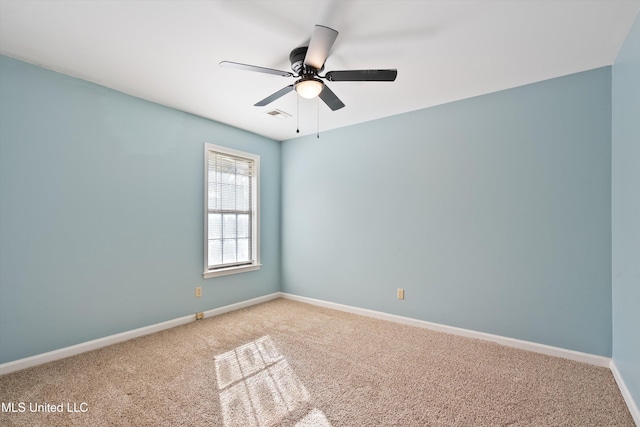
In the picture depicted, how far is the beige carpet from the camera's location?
5.95 ft

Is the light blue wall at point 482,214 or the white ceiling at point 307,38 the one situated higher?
the white ceiling at point 307,38

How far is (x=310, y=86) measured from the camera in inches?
87.6

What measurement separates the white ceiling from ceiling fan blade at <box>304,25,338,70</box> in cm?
20

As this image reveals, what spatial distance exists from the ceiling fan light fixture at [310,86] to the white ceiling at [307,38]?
0.31 m

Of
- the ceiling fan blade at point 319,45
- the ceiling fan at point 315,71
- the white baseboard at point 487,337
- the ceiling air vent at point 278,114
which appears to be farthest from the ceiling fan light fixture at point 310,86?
the white baseboard at point 487,337

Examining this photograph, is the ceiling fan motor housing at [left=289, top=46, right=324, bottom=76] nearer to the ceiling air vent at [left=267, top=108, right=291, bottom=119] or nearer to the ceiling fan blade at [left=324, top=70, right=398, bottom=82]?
the ceiling fan blade at [left=324, top=70, right=398, bottom=82]

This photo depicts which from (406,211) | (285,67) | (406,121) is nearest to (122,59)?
(285,67)

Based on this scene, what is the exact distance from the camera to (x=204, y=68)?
2561 millimetres

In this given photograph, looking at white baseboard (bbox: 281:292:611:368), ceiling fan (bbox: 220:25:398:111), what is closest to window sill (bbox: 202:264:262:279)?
white baseboard (bbox: 281:292:611:368)

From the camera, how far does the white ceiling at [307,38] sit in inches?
73.0

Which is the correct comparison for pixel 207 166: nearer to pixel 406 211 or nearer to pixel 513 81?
pixel 406 211

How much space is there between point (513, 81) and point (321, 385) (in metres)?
3.17

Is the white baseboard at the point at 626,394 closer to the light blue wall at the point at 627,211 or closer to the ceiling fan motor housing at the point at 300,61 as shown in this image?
the light blue wall at the point at 627,211

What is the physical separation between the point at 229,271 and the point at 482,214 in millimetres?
3135
